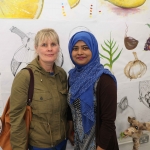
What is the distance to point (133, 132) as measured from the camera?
1600 mm

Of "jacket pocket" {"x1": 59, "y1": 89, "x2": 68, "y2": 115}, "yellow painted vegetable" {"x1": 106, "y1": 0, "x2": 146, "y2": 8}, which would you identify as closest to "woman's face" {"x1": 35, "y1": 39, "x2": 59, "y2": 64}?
"jacket pocket" {"x1": 59, "y1": 89, "x2": 68, "y2": 115}

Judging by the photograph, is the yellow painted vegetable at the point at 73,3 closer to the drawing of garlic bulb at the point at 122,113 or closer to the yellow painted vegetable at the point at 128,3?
the yellow painted vegetable at the point at 128,3

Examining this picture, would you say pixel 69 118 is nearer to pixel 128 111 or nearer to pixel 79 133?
pixel 79 133

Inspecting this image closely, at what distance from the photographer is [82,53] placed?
3.92 ft

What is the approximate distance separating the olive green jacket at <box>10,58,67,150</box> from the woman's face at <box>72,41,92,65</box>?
0.19 metres

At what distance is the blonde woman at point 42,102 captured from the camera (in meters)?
1.17

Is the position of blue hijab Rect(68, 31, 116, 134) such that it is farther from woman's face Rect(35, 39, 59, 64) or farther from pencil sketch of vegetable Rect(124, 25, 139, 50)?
pencil sketch of vegetable Rect(124, 25, 139, 50)

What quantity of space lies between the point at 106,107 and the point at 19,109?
0.50 m

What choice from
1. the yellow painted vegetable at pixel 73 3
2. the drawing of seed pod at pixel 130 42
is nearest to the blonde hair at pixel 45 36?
the yellow painted vegetable at pixel 73 3

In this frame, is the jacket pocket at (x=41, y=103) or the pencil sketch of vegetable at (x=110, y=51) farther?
the pencil sketch of vegetable at (x=110, y=51)

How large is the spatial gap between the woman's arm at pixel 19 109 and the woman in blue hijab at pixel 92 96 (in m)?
0.29

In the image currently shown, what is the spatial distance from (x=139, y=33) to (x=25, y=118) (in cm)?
114

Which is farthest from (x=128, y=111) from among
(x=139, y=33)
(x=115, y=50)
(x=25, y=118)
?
(x=25, y=118)

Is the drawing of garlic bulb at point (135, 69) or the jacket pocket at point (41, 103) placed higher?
the drawing of garlic bulb at point (135, 69)
